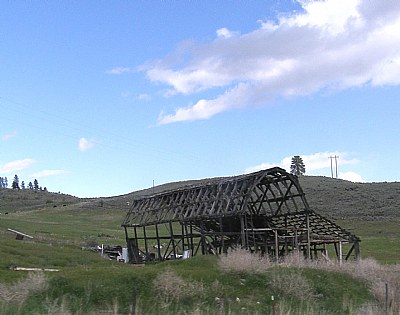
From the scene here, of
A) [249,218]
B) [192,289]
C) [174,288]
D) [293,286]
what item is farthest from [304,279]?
[249,218]

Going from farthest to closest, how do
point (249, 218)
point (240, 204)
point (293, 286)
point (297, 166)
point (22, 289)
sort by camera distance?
point (297, 166), point (249, 218), point (240, 204), point (293, 286), point (22, 289)

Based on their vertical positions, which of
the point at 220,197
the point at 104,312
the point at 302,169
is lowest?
the point at 104,312

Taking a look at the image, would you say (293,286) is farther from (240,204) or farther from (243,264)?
(240,204)

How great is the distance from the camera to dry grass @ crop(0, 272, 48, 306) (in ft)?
58.9

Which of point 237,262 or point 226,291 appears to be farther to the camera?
point 237,262

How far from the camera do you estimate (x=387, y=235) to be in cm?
6269

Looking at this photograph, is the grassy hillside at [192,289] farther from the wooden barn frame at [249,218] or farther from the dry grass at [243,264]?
the wooden barn frame at [249,218]

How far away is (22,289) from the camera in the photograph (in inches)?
755

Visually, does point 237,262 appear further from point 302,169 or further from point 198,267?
point 302,169

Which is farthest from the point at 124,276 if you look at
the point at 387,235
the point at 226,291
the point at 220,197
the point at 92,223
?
the point at 92,223

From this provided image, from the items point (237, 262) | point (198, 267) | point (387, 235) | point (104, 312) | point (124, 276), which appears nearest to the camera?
point (104, 312)

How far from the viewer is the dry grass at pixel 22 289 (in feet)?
58.9

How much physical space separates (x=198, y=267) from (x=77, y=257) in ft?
40.9

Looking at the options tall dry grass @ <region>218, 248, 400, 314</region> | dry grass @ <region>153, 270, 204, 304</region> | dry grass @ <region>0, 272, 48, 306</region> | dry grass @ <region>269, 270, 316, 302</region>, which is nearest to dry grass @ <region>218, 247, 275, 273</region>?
tall dry grass @ <region>218, 248, 400, 314</region>
